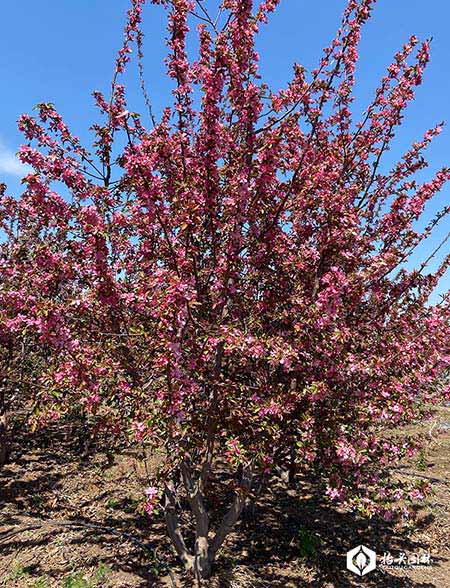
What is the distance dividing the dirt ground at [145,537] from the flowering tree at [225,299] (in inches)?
30.0

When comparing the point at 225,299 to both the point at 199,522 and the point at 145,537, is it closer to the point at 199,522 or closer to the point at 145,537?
the point at 199,522

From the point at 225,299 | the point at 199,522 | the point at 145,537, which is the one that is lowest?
the point at 145,537

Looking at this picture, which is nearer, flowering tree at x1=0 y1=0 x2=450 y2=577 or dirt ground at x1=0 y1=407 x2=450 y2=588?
flowering tree at x1=0 y1=0 x2=450 y2=577

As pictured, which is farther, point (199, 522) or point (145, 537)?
point (145, 537)

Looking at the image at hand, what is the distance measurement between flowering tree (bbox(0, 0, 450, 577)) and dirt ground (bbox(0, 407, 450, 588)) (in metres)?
0.76

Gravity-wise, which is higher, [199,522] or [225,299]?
[225,299]

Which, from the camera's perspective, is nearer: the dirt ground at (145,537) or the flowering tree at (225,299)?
the flowering tree at (225,299)

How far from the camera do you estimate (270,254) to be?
175 inches

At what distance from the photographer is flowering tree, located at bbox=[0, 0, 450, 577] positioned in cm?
384

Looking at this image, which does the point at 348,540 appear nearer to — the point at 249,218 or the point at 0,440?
the point at 249,218

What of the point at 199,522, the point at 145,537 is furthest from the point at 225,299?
the point at 145,537

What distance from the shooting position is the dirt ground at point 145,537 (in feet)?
16.9

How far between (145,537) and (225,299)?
3742 millimetres

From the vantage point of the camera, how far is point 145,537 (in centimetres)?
599
